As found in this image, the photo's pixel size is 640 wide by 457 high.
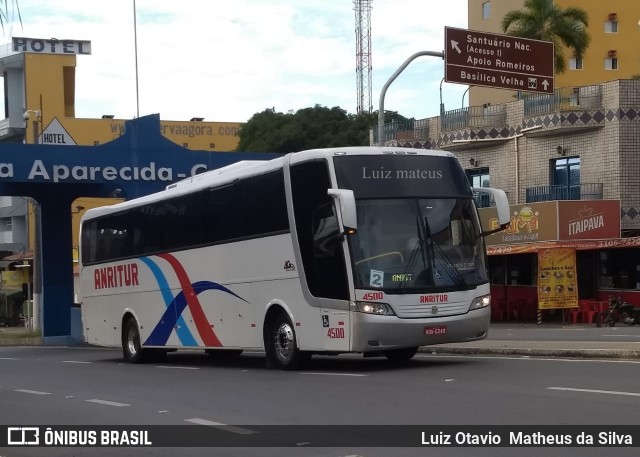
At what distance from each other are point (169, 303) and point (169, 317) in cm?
29

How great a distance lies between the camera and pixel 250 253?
19406mm

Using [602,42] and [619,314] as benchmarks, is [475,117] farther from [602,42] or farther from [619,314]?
[602,42]

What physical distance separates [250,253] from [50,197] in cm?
1769

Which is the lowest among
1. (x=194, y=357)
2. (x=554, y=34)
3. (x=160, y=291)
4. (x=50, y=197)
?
(x=194, y=357)

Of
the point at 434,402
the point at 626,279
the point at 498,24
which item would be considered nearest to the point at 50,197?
the point at 626,279

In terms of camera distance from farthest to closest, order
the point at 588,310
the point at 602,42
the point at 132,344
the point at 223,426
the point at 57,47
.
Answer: the point at 57,47 → the point at 602,42 → the point at 588,310 → the point at 132,344 → the point at 223,426

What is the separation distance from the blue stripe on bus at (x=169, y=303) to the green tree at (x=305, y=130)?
5351 cm

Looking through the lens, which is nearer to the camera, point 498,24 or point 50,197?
point 50,197

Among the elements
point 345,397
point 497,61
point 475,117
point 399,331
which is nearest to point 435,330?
point 399,331

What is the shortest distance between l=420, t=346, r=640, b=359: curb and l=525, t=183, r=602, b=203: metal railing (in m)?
20.7

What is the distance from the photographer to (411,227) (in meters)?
17.0

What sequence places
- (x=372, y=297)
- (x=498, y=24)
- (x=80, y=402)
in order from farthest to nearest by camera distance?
(x=498, y=24)
(x=372, y=297)
(x=80, y=402)
